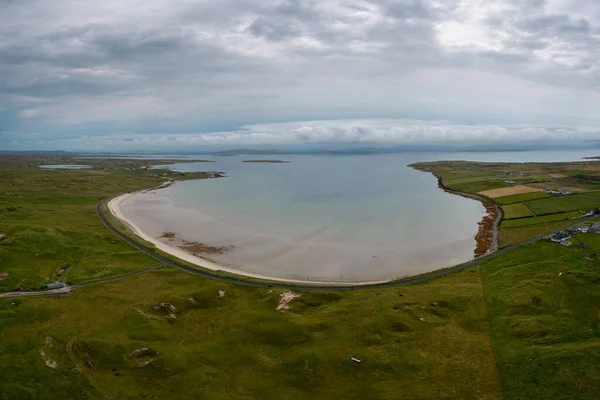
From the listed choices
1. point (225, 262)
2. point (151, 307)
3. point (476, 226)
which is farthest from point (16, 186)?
point (476, 226)

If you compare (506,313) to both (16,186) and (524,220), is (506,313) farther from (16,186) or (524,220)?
(16,186)

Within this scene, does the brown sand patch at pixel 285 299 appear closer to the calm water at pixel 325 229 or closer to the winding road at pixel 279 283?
the winding road at pixel 279 283

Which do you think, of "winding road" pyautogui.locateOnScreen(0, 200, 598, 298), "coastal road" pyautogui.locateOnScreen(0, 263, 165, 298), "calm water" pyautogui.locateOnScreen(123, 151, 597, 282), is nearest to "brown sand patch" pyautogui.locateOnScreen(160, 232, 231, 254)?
"calm water" pyautogui.locateOnScreen(123, 151, 597, 282)

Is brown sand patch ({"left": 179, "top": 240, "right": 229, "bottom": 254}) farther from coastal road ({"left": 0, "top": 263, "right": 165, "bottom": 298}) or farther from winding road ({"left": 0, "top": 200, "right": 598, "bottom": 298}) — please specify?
coastal road ({"left": 0, "top": 263, "right": 165, "bottom": 298})

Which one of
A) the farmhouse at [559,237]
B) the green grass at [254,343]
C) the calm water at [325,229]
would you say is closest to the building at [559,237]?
the farmhouse at [559,237]

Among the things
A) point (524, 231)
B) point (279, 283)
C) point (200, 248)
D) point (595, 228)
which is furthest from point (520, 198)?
point (200, 248)

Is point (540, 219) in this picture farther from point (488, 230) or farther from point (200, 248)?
point (200, 248)
